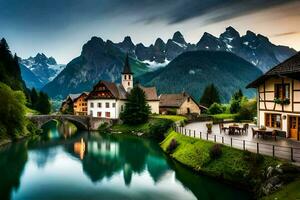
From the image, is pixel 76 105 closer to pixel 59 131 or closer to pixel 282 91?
pixel 59 131

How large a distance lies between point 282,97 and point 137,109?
4272 cm

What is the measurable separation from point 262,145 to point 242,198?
325 inches

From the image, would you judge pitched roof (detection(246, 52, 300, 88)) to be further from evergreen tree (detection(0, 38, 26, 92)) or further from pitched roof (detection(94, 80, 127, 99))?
evergreen tree (detection(0, 38, 26, 92))

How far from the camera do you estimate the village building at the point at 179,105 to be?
88.7 metres

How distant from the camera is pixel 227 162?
96.9 ft

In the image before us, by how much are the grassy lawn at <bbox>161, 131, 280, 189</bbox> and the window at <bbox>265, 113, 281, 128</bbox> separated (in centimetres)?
885

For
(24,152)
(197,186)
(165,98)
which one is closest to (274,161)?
(197,186)

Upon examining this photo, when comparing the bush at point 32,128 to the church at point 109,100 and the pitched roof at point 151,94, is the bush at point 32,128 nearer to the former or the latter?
the church at point 109,100

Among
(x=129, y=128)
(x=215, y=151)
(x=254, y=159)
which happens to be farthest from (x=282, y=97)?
(x=129, y=128)

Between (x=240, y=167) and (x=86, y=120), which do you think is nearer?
(x=240, y=167)

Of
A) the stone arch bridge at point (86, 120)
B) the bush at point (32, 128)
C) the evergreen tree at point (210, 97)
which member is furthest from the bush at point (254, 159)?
the evergreen tree at point (210, 97)

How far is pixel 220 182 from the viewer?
94.7 feet

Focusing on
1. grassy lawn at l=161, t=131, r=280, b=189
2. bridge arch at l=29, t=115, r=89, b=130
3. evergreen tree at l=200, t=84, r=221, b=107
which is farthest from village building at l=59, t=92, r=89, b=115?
grassy lawn at l=161, t=131, r=280, b=189

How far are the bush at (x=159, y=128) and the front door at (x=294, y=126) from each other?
2986cm
